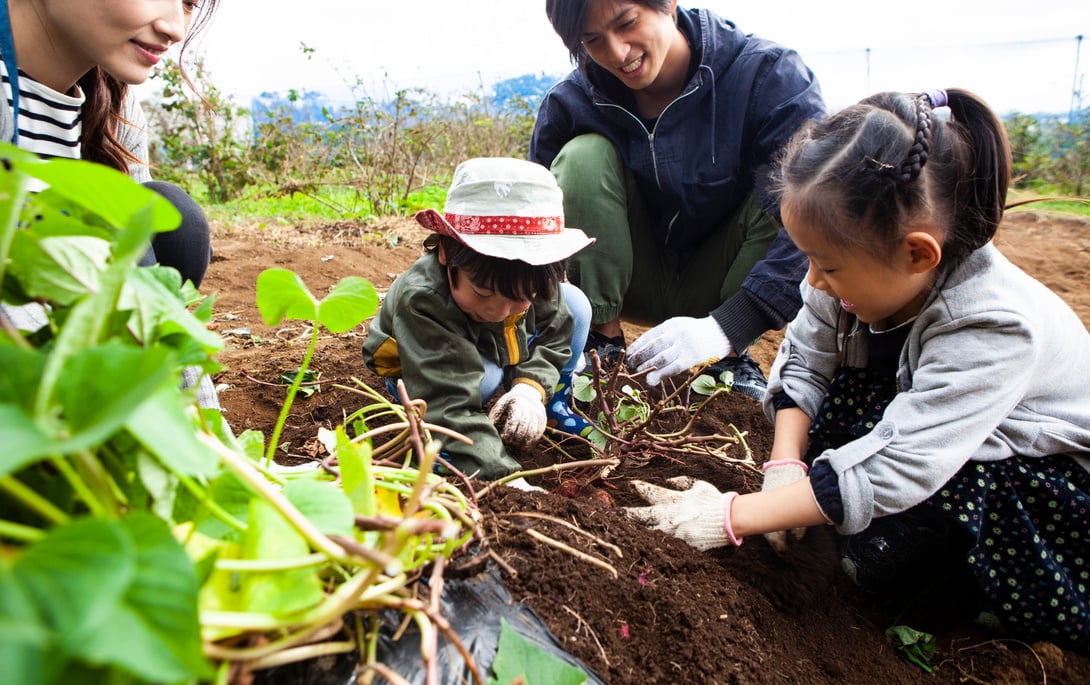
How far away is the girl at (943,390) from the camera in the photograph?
3.81 feet

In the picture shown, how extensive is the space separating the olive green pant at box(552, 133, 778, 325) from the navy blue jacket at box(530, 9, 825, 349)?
7 centimetres

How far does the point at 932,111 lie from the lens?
118 cm

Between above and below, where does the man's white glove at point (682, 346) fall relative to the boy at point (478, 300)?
below

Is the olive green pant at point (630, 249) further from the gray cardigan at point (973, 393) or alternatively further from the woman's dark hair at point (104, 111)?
the woman's dark hair at point (104, 111)

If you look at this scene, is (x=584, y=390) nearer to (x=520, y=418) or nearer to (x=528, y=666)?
(x=520, y=418)

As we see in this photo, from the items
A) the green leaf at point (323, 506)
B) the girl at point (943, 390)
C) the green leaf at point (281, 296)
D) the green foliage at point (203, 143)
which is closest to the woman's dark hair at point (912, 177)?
the girl at point (943, 390)

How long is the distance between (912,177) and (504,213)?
0.80 m

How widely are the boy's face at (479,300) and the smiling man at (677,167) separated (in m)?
0.53

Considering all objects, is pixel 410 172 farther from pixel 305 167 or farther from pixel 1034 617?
pixel 1034 617

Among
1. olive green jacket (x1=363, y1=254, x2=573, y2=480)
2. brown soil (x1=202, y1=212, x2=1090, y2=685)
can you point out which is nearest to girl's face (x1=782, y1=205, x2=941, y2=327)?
brown soil (x1=202, y1=212, x2=1090, y2=685)

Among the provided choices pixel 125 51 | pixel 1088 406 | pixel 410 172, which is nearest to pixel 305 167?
pixel 410 172

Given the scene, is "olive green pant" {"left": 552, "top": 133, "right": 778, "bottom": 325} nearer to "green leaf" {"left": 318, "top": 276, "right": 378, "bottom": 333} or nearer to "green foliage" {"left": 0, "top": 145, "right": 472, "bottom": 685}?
"green leaf" {"left": 318, "top": 276, "right": 378, "bottom": 333}

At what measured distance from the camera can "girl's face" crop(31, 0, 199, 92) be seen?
123cm

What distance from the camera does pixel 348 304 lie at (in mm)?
741
